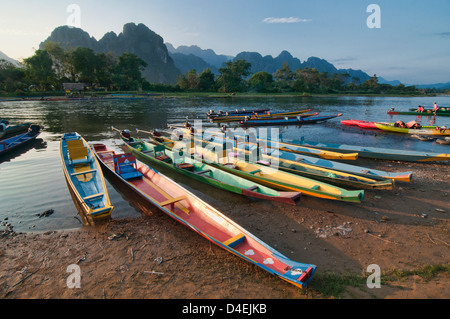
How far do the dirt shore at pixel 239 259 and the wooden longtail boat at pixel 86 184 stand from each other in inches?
26.9

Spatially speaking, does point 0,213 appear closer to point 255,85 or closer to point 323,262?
point 323,262

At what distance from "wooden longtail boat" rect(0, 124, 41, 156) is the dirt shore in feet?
39.2

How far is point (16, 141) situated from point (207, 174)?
16.5 m

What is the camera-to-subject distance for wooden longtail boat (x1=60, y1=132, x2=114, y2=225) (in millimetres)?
7020

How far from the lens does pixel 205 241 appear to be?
20.8 ft

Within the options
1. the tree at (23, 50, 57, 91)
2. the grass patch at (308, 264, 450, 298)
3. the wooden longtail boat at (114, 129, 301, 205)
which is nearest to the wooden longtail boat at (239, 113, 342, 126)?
the wooden longtail boat at (114, 129, 301, 205)

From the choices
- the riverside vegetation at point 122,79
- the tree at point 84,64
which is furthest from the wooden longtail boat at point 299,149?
the tree at point 84,64

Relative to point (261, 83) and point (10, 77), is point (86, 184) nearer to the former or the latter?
point (10, 77)

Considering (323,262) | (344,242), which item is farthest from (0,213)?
(344,242)

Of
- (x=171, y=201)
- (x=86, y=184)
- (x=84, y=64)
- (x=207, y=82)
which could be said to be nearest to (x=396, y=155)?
(x=171, y=201)

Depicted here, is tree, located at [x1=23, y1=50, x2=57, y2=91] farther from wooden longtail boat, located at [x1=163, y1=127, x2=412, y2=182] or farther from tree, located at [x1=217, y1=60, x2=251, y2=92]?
wooden longtail boat, located at [x1=163, y1=127, x2=412, y2=182]

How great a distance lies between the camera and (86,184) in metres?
8.91

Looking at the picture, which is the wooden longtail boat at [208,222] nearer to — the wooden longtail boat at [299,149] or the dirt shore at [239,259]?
the dirt shore at [239,259]

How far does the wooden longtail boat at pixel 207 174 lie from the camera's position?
7.72m
